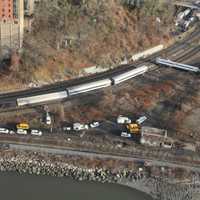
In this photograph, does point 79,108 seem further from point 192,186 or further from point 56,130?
point 192,186

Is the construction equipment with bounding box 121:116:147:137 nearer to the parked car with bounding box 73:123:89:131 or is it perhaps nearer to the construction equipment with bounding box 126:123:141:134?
the construction equipment with bounding box 126:123:141:134

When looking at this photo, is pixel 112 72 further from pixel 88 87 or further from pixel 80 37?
pixel 88 87

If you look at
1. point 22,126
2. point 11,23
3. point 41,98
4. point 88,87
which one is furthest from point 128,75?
point 22,126

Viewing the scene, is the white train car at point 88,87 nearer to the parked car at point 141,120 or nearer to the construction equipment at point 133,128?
the parked car at point 141,120

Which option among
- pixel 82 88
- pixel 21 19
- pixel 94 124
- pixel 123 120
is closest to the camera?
pixel 94 124

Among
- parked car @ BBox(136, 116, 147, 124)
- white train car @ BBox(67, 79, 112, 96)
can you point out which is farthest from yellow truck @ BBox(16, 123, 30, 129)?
parked car @ BBox(136, 116, 147, 124)

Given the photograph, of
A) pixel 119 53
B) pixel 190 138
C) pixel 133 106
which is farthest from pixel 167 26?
pixel 190 138
